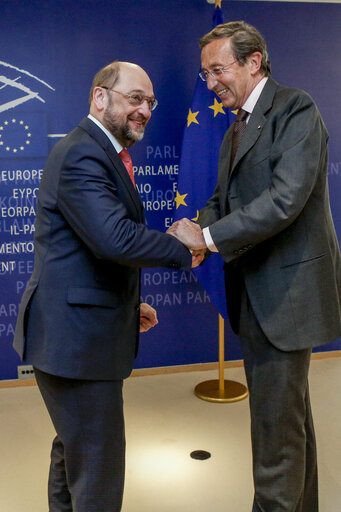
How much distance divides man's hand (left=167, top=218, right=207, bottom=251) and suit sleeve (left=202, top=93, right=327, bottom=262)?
7cm

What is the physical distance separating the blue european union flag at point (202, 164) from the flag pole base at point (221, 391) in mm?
536

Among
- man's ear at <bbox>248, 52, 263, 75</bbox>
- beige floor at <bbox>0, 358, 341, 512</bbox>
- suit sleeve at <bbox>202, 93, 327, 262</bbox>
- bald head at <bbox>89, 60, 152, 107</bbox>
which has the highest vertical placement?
man's ear at <bbox>248, 52, 263, 75</bbox>

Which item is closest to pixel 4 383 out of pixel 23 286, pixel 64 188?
pixel 23 286

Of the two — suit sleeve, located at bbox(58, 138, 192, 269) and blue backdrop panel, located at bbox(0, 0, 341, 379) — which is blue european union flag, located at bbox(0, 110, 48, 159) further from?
suit sleeve, located at bbox(58, 138, 192, 269)

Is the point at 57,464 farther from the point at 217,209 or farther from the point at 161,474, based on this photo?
the point at 217,209

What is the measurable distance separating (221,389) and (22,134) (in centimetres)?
216

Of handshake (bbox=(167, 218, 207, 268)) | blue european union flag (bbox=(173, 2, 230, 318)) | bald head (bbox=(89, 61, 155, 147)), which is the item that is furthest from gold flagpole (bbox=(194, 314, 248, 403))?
bald head (bbox=(89, 61, 155, 147))

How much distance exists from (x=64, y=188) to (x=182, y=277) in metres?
2.46

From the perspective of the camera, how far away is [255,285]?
Result: 1.87 m

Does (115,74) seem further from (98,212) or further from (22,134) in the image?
(22,134)

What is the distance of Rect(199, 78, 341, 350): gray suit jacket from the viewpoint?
171 centimetres

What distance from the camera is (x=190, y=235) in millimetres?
1880

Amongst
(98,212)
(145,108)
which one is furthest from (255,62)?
(98,212)

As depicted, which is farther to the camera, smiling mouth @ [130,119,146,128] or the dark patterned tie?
the dark patterned tie
